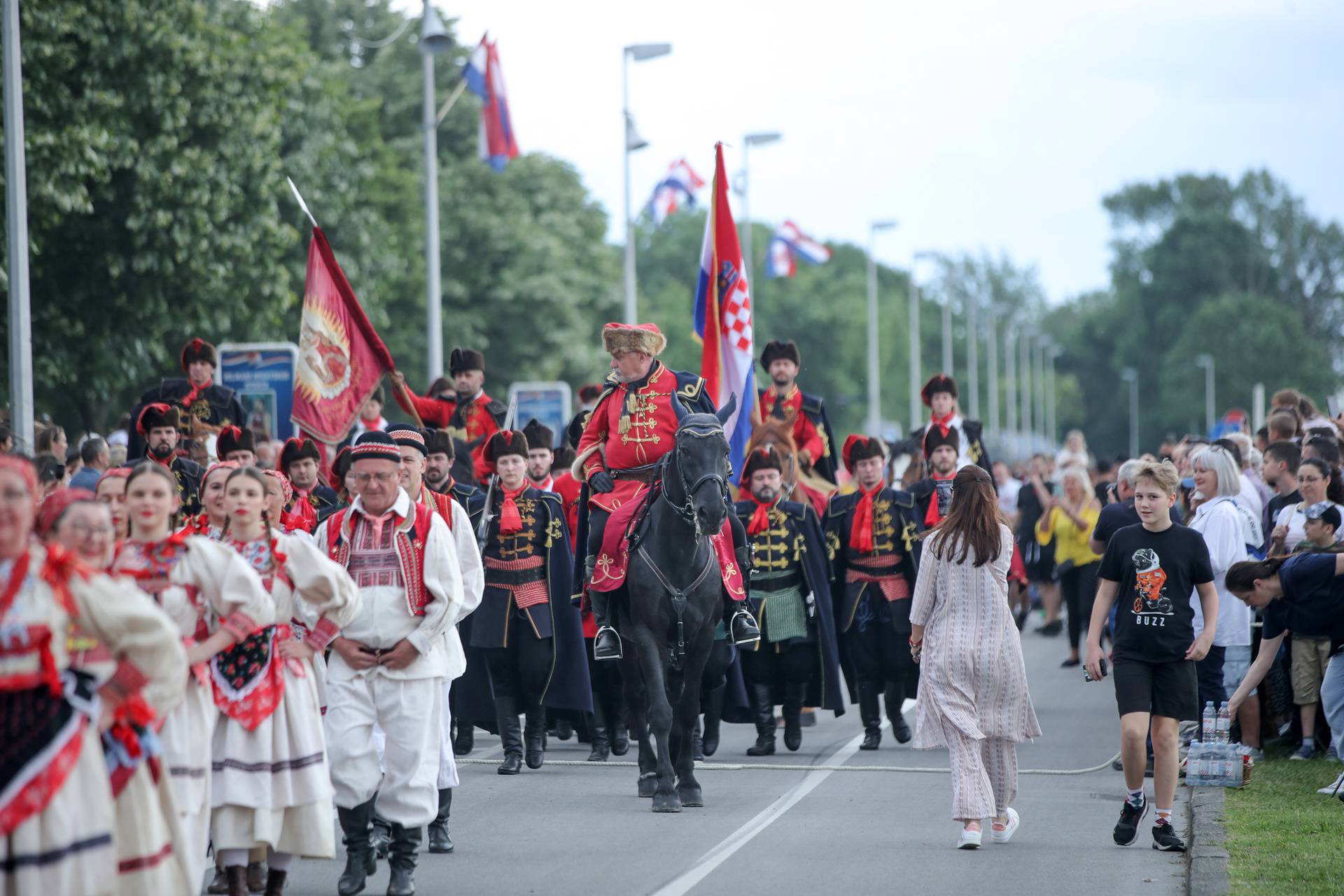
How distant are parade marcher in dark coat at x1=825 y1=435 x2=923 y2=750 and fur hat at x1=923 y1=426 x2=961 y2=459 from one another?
0.55 m

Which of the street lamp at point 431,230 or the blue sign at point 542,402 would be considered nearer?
the street lamp at point 431,230

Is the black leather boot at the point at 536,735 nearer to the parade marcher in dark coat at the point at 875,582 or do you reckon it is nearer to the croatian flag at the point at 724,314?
the parade marcher in dark coat at the point at 875,582

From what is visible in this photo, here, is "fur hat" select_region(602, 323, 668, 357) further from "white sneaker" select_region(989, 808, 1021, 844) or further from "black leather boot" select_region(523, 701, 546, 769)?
"white sneaker" select_region(989, 808, 1021, 844)

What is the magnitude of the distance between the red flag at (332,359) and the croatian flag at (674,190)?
24.5 meters

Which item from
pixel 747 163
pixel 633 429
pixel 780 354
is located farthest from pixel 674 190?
pixel 633 429

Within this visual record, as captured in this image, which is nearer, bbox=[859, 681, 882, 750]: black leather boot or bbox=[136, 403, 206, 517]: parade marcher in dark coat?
bbox=[136, 403, 206, 517]: parade marcher in dark coat

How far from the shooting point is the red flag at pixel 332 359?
42.0 ft

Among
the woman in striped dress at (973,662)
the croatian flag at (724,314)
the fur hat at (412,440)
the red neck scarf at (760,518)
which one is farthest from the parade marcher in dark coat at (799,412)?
the fur hat at (412,440)

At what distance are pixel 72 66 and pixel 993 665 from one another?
20464 mm

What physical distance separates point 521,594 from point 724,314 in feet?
13.5

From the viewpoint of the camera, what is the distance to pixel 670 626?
10.8 m

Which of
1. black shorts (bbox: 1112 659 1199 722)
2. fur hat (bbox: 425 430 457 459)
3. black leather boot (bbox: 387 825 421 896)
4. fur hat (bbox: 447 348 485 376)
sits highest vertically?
fur hat (bbox: 447 348 485 376)

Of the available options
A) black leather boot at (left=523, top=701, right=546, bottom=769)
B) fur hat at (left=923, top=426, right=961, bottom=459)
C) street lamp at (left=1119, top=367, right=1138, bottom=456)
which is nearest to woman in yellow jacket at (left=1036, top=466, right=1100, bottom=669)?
fur hat at (left=923, top=426, right=961, bottom=459)

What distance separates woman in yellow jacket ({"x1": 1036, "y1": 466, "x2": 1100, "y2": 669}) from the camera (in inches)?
753
